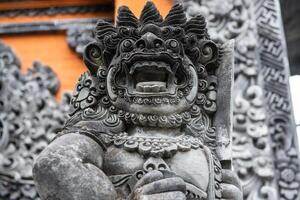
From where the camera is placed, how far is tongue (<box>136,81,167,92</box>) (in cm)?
176

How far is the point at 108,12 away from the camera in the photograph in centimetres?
409

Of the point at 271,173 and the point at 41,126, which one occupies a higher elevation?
the point at 41,126

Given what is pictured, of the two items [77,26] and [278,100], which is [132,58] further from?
[77,26]

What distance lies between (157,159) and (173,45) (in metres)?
0.36

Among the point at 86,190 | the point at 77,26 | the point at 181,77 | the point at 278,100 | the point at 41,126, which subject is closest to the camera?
the point at 86,190

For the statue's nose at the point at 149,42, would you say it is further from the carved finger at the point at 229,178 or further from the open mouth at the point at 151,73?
the carved finger at the point at 229,178

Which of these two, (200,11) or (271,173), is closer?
(271,173)

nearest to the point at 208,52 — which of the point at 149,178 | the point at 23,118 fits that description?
the point at 149,178

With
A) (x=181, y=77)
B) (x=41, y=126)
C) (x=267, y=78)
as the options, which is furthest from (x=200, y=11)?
(x=181, y=77)

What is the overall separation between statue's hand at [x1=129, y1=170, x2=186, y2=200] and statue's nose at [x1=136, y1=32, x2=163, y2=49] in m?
0.41

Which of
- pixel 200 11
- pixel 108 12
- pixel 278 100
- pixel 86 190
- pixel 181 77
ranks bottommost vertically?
pixel 86 190

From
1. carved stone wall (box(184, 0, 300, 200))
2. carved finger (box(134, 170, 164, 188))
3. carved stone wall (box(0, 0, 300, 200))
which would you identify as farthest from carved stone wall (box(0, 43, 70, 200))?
carved finger (box(134, 170, 164, 188))

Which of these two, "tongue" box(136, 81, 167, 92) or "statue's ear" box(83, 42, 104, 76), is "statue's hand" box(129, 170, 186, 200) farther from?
"statue's ear" box(83, 42, 104, 76)

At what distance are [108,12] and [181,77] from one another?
92.2 inches
